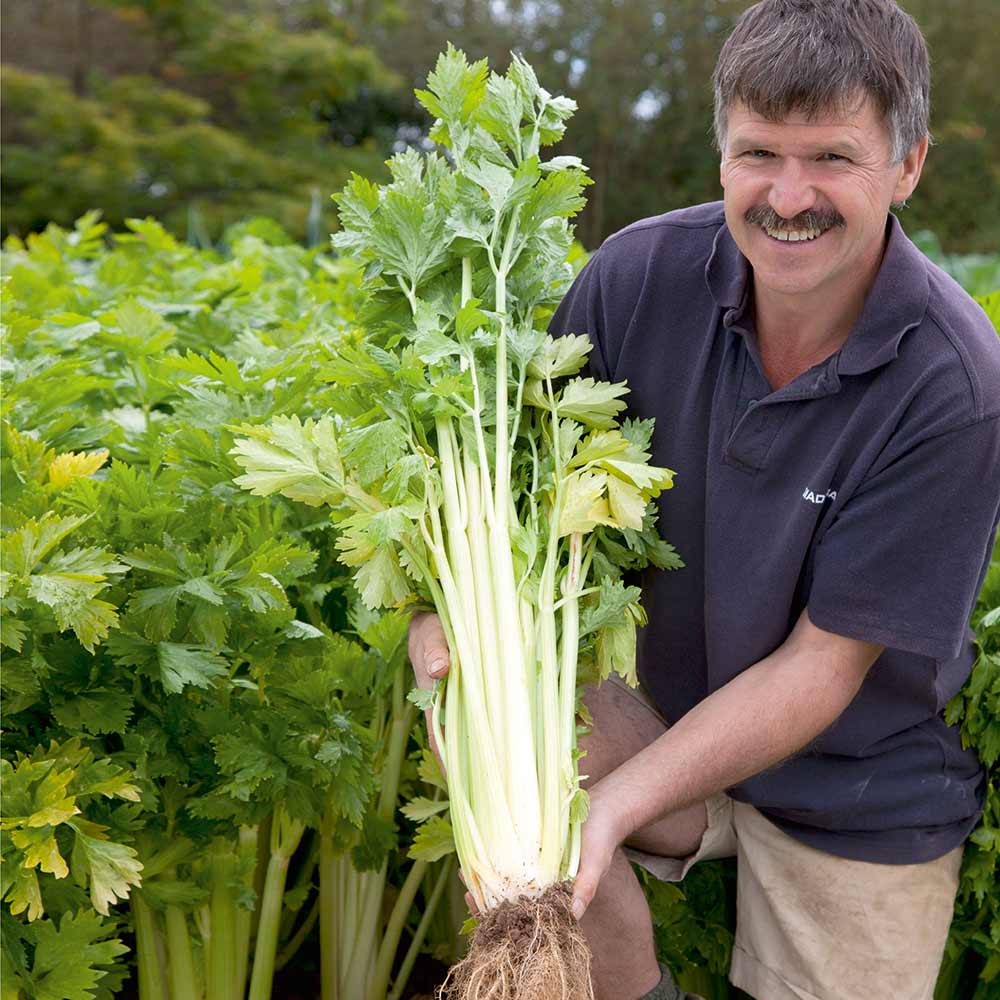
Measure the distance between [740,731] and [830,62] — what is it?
1.25 m

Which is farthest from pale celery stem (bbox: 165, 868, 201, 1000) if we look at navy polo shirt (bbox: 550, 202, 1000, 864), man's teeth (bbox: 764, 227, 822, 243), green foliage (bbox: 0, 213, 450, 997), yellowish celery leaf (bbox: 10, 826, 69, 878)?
man's teeth (bbox: 764, 227, 822, 243)

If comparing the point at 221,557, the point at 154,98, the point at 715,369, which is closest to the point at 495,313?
the point at 715,369

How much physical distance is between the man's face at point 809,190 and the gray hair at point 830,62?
3 cm

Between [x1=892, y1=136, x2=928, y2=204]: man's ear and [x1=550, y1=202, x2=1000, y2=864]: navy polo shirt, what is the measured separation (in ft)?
0.33

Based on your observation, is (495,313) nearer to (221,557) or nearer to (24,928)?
(221,557)

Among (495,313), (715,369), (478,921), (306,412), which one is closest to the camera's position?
(478,921)

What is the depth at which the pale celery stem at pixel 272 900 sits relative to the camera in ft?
9.14

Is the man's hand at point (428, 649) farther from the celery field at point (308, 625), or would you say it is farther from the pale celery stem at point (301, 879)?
the pale celery stem at point (301, 879)

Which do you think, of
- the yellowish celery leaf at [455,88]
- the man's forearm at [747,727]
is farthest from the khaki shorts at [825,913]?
the yellowish celery leaf at [455,88]

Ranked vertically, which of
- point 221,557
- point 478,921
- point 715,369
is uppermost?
point 715,369

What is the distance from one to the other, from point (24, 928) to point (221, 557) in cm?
76

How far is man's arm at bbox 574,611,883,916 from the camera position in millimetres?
2361

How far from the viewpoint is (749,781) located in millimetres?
2832

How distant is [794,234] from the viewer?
2.48 metres
